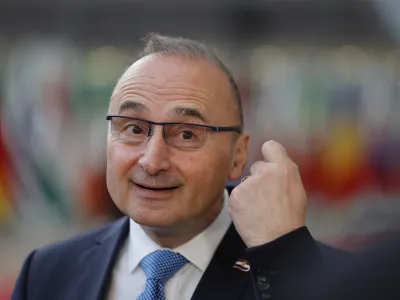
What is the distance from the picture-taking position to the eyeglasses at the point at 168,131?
1.75 meters

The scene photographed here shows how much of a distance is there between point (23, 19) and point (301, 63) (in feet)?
8.15

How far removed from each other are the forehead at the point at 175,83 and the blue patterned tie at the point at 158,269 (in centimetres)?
46

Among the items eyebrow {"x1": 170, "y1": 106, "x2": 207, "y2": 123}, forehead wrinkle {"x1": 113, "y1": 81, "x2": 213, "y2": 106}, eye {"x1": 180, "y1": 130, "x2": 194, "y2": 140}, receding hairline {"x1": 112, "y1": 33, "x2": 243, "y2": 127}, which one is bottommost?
eye {"x1": 180, "y1": 130, "x2": 194, "y2": 140}

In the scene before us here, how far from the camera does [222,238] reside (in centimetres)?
191

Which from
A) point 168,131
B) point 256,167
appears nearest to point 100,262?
point 168,131

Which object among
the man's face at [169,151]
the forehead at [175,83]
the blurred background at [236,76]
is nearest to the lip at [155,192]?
the man's face at [169,151]

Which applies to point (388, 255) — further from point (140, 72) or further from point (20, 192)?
point (20, 192)

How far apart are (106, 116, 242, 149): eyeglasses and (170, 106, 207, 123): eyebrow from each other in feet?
0.09

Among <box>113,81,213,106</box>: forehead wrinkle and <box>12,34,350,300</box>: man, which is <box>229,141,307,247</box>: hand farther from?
<box>113,81,213,106</box>: forehead wrinkle

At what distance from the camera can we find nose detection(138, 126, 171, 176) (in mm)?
1689

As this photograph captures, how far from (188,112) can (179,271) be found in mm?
486

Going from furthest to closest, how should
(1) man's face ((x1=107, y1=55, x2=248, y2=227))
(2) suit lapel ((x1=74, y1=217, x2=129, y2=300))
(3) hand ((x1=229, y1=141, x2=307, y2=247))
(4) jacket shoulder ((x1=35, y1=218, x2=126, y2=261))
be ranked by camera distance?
1. (4) jacket shoulder ((x1=35, y1=218, x2=126, y2=261))
2. (2) suit lapel ((x1=74, y1=217, x2=129, y2=300))
3. (1) man's face ((x1=107, y1=55, x2=248, y2=227))
4. (3) hand ((x1=229, y1=141, x2=307, y2=247))

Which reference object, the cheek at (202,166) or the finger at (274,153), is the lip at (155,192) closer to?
the cheek at (202,166)

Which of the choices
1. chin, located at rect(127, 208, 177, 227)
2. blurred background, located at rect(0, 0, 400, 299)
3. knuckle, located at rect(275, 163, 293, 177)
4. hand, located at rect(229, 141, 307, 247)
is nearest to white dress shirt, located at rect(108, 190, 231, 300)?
chin, located at rect(127, 208, 177, 227)
